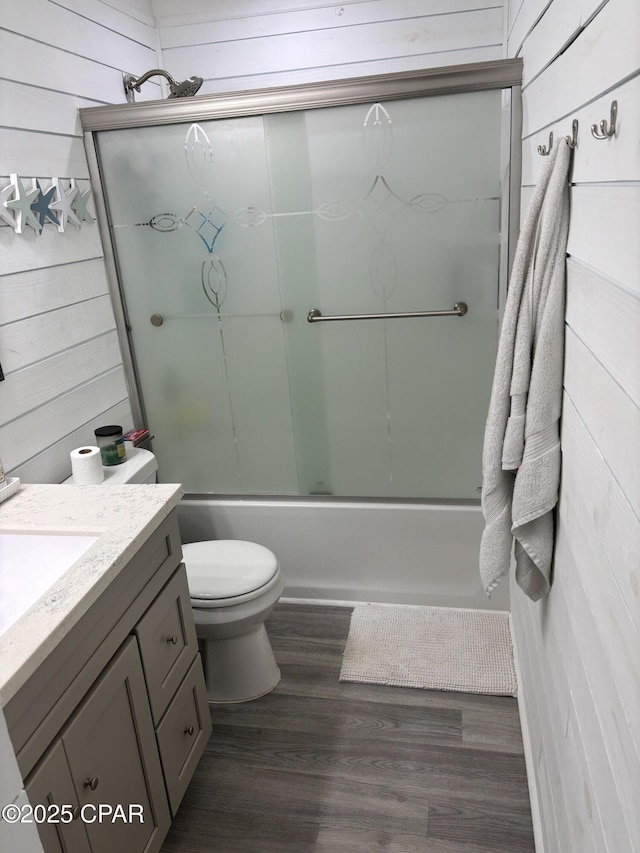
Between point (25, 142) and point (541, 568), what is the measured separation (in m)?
1.83

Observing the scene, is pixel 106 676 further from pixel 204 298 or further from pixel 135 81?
pixel 135 81

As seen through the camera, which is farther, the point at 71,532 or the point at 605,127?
the point at 71,532

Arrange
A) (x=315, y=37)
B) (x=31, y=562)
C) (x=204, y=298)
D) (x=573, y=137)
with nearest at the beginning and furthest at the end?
(x=573, y=137) < (x=31, y=562) < (x=204, y=298) < (x=315, y=37)

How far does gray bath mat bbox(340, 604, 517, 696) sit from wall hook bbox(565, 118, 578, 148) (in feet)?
5.43

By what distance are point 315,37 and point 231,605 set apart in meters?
2.13

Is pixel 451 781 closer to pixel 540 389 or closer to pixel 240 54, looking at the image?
pixel 540 389

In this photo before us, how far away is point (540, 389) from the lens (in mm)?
1295

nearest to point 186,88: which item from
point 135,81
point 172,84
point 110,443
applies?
point 172,84

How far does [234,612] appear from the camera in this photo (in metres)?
2.04

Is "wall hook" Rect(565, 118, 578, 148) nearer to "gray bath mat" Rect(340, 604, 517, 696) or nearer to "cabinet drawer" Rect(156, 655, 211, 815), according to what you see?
"cabinet drawer" Rect(156, 655, 211, 815)

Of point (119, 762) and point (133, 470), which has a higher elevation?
point (133, 470)

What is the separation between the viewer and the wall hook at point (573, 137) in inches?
44.4

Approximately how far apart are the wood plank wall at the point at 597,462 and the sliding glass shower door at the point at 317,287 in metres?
0.71

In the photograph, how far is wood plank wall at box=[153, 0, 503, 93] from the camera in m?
2.47
